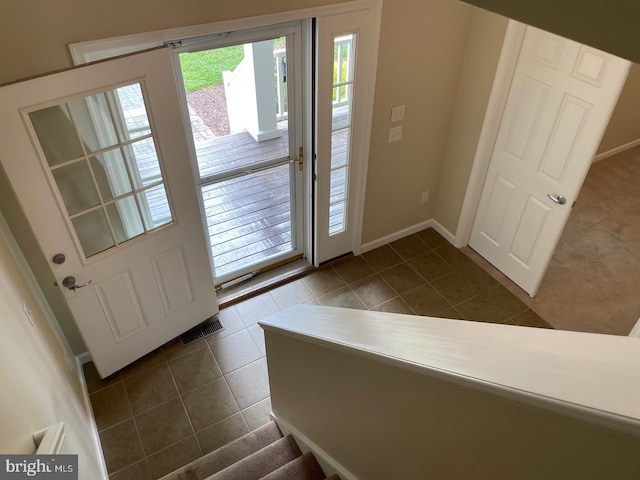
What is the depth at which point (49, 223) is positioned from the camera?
258 centimetres

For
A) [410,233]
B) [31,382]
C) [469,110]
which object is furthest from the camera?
[410,233]

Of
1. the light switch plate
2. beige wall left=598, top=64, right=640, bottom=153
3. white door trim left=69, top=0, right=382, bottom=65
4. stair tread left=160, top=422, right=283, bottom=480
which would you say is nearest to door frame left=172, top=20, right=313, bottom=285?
white door trim left=69, top=0, right=382, bottom=65

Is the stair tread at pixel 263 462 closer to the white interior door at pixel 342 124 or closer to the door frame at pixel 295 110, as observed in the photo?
the door frame at pixel 295 110

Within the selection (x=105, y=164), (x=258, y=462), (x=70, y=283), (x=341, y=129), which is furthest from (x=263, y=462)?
(x=341, y=129)

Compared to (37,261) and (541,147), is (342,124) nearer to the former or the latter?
(541,147)

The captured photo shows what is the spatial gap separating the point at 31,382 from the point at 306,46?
7.97ft

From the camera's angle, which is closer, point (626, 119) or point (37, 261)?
point (37, 261)

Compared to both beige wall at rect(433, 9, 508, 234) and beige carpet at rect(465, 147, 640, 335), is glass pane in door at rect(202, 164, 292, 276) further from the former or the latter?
beige carpet at rect(465, 147, 640, 335)

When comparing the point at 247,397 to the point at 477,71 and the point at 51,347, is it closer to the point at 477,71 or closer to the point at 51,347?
the point at 51,347

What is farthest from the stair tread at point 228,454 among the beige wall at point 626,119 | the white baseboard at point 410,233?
the beige wall at point 626,119

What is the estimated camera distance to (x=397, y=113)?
3.72 meters

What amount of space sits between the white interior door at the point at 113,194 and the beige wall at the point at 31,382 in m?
0.24

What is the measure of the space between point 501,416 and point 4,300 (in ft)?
6.07

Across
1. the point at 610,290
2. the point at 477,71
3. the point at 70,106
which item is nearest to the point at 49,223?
the point at 70,106
